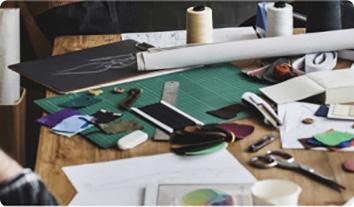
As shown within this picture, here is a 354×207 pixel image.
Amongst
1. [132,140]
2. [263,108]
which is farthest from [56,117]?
[263,108]

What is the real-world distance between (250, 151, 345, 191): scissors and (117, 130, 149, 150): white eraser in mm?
221

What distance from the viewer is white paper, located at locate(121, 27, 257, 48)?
193 centimetres

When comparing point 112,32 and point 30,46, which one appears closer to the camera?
point 112,32

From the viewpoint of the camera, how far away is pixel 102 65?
1.78 metres

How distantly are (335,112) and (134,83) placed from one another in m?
0.47

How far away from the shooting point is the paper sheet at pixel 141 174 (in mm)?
1196

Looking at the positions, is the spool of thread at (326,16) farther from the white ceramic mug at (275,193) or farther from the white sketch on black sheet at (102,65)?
the white ceramic mug at (275,193)

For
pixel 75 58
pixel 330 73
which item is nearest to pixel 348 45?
pixel 330 73

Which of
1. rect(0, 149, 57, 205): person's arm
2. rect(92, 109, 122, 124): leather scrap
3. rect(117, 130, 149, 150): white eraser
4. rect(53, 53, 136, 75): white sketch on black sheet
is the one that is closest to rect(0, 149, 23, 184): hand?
rect(0, 149, 57, 205): person's arm

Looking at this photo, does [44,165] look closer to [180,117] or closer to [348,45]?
[180,117]

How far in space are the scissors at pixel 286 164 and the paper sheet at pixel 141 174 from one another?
0.04m

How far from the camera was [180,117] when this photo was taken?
4.82 ft

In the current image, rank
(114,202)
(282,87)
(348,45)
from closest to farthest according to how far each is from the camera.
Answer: (114,202), (282,87), (348,45)

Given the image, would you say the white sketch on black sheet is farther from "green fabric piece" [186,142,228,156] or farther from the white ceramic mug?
the white ceramic mug
